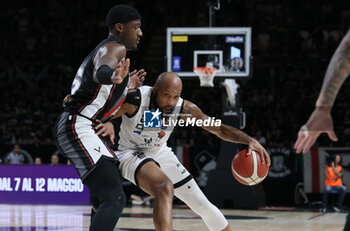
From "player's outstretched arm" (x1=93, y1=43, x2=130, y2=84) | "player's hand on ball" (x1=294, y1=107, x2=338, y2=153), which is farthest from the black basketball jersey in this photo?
"player's hand on ball" (x1=294, y1=107, x2=338, y2=153)

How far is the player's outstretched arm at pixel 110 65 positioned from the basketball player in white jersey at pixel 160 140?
950 mm

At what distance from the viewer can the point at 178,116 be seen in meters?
4.94

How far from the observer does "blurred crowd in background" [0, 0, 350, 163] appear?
51.0 ft

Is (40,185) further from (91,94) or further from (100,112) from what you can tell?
(91,94)

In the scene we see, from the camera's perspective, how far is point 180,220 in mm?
9070

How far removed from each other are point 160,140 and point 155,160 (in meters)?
0.17

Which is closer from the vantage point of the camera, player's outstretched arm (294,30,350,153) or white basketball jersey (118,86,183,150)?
player's outstretched arm (294,30,350,153)

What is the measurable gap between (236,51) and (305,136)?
923 cm

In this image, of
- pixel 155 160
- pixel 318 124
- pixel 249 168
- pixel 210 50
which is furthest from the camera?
pixel 210 50

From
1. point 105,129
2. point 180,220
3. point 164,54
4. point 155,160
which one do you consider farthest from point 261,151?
point 164,54

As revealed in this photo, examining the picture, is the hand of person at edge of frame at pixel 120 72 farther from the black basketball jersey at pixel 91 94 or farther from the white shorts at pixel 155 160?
the white shorts at pixel 155 160

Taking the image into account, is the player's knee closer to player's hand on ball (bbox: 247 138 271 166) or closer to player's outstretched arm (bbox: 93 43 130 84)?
player's hand on ball (bbox: 247 138 271 166)

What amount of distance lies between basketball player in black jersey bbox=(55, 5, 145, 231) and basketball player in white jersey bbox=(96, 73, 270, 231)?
56 centimetres

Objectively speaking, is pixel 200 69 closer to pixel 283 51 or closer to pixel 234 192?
pixel 234 192
